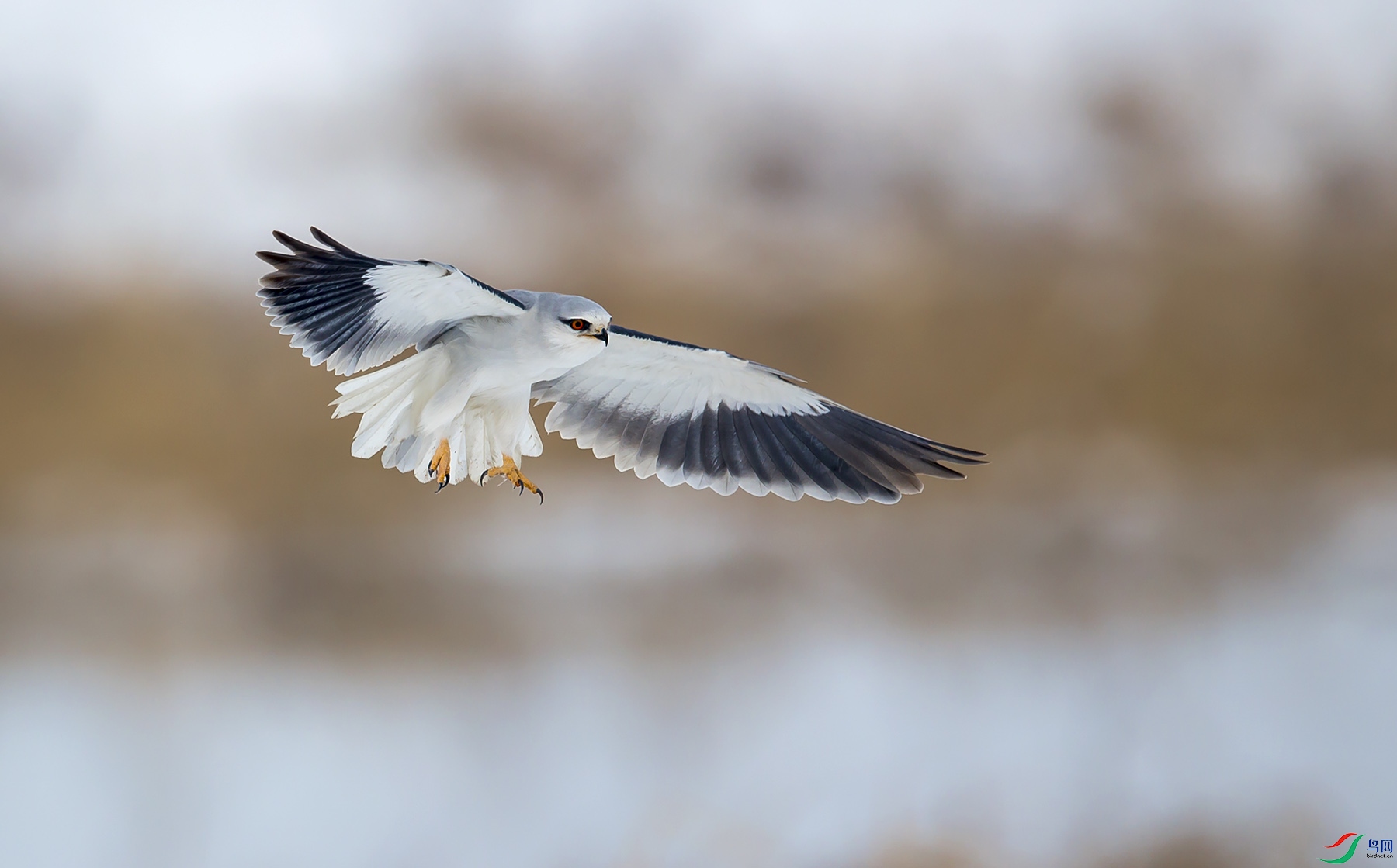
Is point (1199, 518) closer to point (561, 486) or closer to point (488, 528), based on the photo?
point (561, 486)

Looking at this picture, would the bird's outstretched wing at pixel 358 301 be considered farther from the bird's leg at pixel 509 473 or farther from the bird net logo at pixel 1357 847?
the bird net logo at pixel 1357 847

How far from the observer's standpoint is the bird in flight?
1.54 meters

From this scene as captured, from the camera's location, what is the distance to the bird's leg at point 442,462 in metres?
1.78

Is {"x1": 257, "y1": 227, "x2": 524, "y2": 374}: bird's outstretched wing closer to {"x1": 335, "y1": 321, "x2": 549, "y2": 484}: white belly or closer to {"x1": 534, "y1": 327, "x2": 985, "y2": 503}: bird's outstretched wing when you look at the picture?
{"x1": 335, "y1": 321, "x2": 549, "y2": 484}: white belly

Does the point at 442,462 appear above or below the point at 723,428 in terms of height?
below

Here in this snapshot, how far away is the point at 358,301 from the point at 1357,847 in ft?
11.3

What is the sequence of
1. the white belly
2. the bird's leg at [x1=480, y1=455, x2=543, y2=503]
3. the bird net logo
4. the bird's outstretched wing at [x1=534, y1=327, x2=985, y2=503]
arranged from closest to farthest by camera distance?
1. the white belly
2. the bird's leg at [x1=480, y1=455, x2=543, y2=503]
3. the bird's outstretched wing at [x1=534, y1=327, x2=985, y2=503]
4. the bird net logo

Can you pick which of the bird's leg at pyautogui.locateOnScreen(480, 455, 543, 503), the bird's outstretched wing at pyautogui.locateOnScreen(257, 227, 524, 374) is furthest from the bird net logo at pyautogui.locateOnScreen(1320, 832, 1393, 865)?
the bird's outstretched wing at pyautogui.locateOnScreen(257, 227, 524, 374)

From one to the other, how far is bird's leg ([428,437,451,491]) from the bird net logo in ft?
10.4

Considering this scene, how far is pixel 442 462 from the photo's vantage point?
179 cm

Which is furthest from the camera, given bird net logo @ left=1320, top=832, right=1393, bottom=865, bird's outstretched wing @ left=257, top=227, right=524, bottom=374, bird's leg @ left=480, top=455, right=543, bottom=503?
bird net logo @ left=1320, top=832, right=1393, bottom=865

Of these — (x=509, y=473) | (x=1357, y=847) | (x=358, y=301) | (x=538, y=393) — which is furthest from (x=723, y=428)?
(x=1357, y=847)

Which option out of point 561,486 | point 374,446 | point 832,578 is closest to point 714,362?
point 374,446

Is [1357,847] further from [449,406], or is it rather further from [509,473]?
[449,406]
